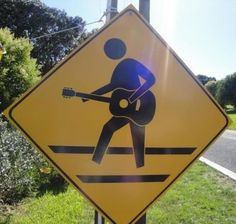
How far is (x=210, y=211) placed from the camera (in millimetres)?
6387

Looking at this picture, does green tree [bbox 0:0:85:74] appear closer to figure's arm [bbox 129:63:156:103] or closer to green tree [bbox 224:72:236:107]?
green tree [bbox 224:72:236:107]

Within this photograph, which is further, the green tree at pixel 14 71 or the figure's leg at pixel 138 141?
the green tree at pixel 14 71

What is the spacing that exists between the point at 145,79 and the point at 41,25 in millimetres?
46347

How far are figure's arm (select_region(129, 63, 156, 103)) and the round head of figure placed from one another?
130 mm

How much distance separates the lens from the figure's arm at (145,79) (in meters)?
2.62

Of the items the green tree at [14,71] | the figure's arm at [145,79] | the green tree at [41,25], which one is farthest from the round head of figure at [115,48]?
the green tree at [41,25]

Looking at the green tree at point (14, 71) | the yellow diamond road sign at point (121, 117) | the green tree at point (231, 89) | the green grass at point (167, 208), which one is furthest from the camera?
the green tree at point (231, 89)

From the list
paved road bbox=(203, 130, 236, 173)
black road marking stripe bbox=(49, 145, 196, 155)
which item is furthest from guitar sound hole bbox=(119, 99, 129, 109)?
paved road bbox=(203, 130, 236, 173)

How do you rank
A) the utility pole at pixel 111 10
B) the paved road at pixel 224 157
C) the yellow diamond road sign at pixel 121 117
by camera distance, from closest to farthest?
the yellow diamond road sign at pixel 121 117
the utility pole at pixel 111 10
the paved road at pixel 224 157

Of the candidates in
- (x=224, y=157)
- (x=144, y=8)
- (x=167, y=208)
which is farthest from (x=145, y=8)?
(x=224, y=157)

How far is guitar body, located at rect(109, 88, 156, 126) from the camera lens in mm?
2594

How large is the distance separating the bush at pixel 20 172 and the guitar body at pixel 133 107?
4107 mm

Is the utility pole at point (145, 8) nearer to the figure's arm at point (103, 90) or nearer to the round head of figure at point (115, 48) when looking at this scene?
the round head of figure at point (115, 48)

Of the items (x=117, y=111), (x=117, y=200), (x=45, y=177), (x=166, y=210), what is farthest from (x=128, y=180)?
(x=45, y=177)
